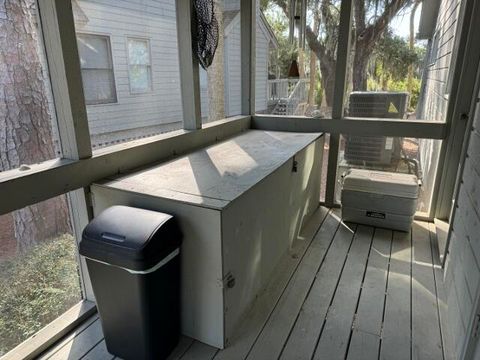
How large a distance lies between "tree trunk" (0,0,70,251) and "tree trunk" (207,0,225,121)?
158 cm

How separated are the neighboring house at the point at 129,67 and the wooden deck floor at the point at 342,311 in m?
1.23

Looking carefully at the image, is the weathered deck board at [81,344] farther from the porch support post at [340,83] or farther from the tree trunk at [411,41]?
the tree trunk at [411,41]

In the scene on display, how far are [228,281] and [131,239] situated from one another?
543 mm

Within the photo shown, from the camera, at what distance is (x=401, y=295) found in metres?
2.20

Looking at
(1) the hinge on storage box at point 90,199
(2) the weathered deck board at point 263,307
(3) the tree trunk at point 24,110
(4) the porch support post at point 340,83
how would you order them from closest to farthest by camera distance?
(3) the tree trunk at point 24,110
(2) the weathered deck board at point 263,307
(1) the hinge on storage box at point 90,199
(4) the porch support post at point 340,83

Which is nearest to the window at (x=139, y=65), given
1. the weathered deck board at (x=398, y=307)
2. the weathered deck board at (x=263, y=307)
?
the weathered deck board at (x=263, y=307)

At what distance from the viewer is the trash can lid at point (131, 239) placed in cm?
141

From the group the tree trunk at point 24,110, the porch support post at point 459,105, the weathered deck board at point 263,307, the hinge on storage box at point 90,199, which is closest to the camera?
the tree trunk at point 24,110

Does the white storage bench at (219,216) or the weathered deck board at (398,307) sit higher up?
the white storage bench at (219,216)

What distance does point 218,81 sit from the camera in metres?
3.25

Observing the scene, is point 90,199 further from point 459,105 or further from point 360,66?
point 459,105

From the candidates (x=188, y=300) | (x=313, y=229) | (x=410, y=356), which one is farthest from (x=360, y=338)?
(x=313, y=229)

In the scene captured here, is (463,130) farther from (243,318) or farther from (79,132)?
(79,132)

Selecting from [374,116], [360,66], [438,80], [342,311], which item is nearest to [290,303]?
[342,311]
